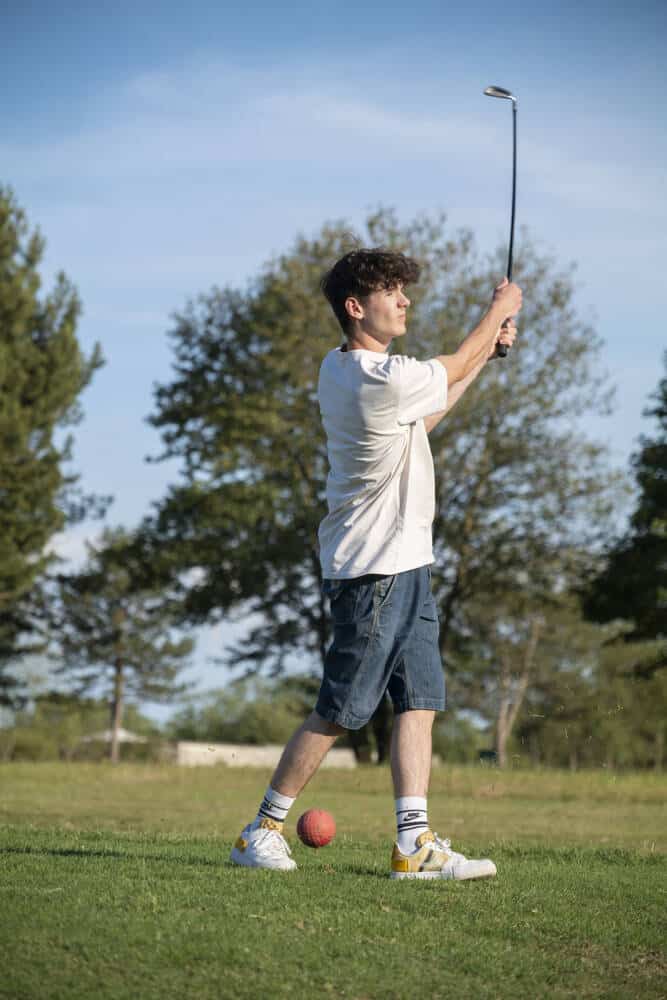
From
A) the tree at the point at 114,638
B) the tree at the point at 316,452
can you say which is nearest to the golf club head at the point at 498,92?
the tree at the point at 316,452

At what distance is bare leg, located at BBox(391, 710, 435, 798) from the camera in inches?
218

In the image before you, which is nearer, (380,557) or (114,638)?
(380,557)

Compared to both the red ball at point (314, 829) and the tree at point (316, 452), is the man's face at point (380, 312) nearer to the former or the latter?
the red ball at point (314, 829)

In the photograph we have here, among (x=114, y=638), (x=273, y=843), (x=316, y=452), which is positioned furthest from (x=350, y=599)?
(x=114, y=638)

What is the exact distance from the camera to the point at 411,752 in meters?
5.54

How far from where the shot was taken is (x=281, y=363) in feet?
114

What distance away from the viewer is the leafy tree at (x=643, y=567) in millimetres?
36531

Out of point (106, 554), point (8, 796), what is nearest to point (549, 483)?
point (106, 554)

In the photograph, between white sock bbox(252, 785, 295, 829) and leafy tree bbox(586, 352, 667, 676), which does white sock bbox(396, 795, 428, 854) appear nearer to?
white sock bbox(252, 785, 295, 829)

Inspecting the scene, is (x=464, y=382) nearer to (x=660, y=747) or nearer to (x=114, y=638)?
(x=114, y=638)

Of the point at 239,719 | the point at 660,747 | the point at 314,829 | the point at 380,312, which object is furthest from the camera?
the point at 239,719

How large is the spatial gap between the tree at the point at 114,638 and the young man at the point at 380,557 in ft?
129

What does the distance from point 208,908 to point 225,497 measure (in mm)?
32102

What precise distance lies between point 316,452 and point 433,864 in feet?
100
